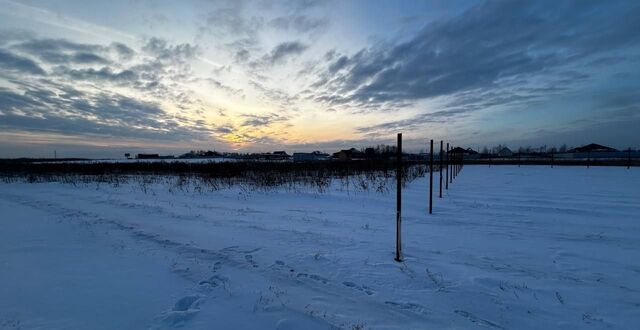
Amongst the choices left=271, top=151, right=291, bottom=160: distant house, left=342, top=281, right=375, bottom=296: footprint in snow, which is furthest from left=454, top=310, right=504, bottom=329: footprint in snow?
left=271, top=151, right=291, bottom=160: distant house

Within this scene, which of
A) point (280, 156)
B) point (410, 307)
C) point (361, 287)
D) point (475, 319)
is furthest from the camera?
point (280, 156)

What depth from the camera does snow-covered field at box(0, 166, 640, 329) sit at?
3.05 meters

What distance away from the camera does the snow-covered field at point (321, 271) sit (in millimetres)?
3051

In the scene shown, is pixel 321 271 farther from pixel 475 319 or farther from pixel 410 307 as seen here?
pixel 475 319

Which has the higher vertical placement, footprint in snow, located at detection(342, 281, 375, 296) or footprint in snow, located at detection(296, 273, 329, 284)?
footprint in snow, located at detection(296, 273, 329, 284)

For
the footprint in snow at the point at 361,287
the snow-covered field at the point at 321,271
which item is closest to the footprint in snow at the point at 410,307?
the snow-covered field at the point at 321,271

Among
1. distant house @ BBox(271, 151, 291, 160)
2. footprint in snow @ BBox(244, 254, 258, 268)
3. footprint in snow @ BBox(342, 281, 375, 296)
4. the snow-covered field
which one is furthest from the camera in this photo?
distant house @ BBox(271, 151, 291, 160)

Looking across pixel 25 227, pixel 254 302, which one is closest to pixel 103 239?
pixel 25 227

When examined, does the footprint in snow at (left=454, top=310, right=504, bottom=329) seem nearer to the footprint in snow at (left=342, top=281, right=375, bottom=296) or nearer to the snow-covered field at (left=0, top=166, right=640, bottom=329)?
the snow-covered field at (left=0, top=166, right=640, bottom=329)

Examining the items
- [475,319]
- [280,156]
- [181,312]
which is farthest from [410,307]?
[280,156]

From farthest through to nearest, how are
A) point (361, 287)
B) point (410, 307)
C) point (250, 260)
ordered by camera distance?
point (250, 260) → point (361, 287) → point (410, 307)

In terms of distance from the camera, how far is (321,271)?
13.9ft

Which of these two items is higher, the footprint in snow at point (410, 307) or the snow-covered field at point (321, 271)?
the snow-covered field at point (321, 271)

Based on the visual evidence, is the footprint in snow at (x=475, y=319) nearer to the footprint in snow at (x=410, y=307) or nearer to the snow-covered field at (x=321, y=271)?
the snow-covered field at (x=321, y=271)
